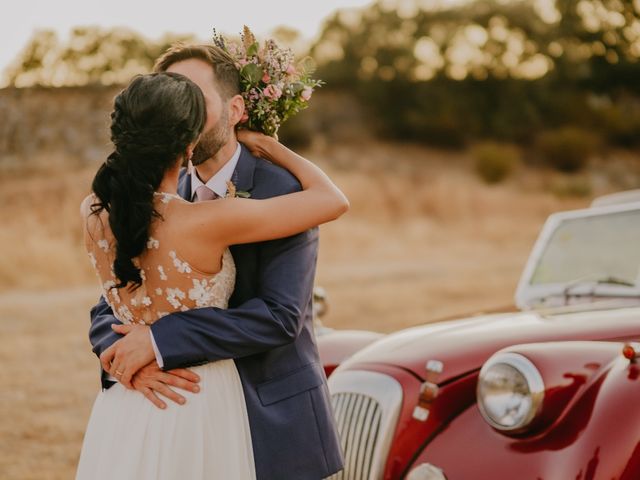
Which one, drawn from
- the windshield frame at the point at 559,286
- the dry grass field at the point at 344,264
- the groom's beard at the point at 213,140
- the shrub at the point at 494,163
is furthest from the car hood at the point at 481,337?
the shrub at the point at 494,163

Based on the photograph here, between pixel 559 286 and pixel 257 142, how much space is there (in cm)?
241

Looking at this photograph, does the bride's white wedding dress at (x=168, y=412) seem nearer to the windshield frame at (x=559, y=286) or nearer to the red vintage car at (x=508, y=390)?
the red vintage car at (x=508, y=390)

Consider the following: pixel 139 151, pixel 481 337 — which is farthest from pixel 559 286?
pixel 139 151

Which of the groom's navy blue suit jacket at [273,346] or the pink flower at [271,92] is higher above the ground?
the pink flower at [271,92]

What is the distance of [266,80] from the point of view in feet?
9.07

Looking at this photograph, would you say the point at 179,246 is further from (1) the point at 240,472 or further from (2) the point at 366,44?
(2) the point at 366,44

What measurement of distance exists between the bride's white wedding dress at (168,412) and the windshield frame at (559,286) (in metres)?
2.41

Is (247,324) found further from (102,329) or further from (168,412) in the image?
(102,329)

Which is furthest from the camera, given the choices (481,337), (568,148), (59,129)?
(568,148)

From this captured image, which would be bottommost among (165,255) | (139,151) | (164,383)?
(164,383)

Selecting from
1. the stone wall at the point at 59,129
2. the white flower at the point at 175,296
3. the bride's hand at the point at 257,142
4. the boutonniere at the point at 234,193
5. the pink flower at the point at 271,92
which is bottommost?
the white flower at the point at 175,296

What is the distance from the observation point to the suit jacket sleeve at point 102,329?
2.54m

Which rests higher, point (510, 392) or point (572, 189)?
point (572, 189)

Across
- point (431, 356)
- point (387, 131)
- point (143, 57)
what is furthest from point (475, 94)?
point (431, 356)
